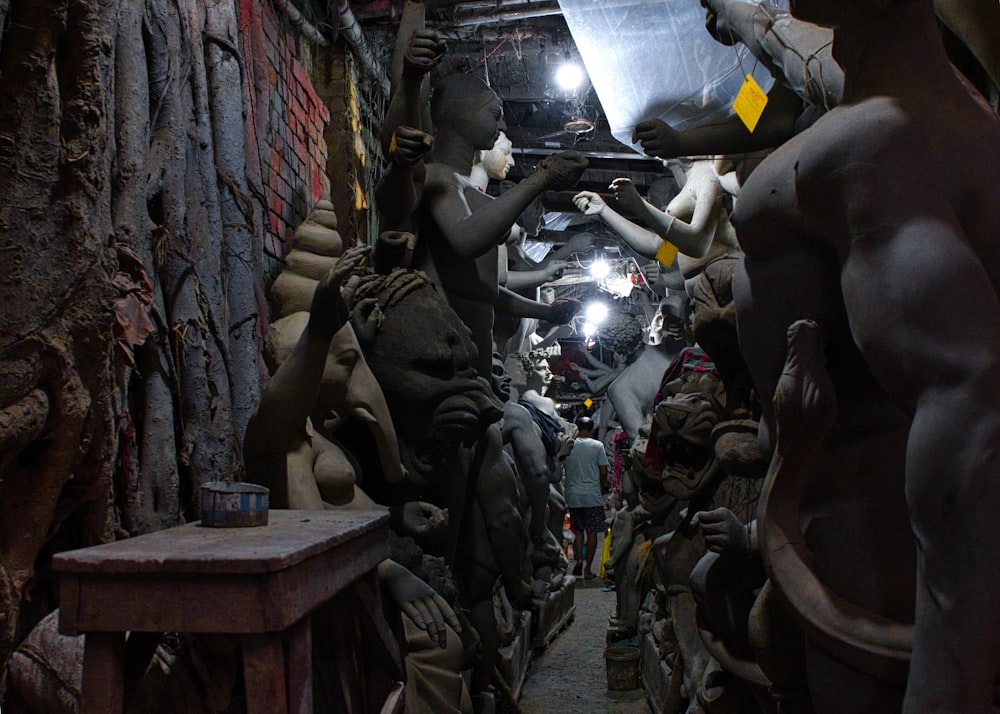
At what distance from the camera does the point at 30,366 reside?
1.65m

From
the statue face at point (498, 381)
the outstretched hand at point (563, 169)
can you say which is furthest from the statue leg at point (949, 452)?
the statue face at point (498, 381)

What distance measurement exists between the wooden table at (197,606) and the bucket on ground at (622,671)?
287 cm

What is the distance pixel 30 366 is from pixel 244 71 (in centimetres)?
205

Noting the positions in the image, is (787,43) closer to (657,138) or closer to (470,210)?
(657,138)

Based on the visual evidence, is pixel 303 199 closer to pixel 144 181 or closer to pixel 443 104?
pixel 443 104

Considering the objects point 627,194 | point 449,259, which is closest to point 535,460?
point 627,194

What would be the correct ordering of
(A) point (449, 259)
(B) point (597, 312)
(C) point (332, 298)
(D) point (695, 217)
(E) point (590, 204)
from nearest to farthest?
(C) point (332, 298)
(A) point (449, 259)
(D) point (695, 217)
(E) point (590, 204)
(B) point (597, 312)

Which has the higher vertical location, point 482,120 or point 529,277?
point 482,120

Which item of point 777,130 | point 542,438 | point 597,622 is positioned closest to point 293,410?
point 777,130

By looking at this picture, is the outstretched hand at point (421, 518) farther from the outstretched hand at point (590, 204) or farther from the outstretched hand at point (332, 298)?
the outstretched hand at point (590, 204)

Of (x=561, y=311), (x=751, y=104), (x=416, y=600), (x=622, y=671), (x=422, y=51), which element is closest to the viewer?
(x=416, y=600)

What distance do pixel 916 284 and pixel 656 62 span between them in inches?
93.8

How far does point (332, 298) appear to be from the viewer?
6.14 feet

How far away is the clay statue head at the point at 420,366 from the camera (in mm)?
2465
